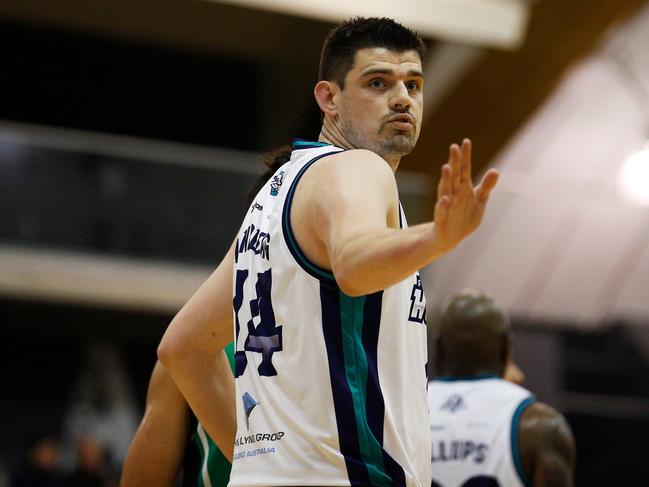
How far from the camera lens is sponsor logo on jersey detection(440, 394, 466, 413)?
4.00m

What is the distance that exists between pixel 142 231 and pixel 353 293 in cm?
1052

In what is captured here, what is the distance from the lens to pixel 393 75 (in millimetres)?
A: 2311

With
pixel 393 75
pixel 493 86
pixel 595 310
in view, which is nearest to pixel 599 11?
pixel 493 86

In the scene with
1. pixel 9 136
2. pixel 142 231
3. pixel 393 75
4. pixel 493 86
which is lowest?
pixel 393 75

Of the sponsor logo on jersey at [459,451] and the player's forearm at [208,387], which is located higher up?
the player's forearm at [208,387]

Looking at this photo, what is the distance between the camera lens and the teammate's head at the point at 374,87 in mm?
2279

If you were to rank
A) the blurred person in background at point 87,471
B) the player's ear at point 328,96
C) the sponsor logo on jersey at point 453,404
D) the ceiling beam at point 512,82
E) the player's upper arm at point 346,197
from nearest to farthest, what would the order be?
the player's upper arm at point 346,197 < the player's ear at point 328,96 < the sponsor logo on jersey at point 453,404 < the blurred person in background at point 87,471 < the ceiling beam at point 512,82

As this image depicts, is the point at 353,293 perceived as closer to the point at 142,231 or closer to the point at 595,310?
the point at 142,231

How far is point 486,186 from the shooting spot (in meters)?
1.78

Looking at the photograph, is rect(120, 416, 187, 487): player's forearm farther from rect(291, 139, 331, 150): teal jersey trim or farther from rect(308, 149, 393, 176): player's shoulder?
rect(308, 149, 393, 176): player's shoulder

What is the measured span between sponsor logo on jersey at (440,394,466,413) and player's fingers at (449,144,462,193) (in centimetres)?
234

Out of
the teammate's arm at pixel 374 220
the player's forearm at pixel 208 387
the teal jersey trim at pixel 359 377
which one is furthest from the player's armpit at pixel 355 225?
the player's forearm at pixel 208 387

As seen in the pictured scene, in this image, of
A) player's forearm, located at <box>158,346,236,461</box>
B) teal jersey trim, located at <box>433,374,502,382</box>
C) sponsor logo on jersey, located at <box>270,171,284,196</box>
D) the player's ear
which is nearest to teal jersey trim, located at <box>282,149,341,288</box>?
sponsor logo on jersey, located at <box>270,171,284,196</box>

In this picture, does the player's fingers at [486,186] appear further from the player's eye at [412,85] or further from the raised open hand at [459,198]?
the player's eye at [412,85]
